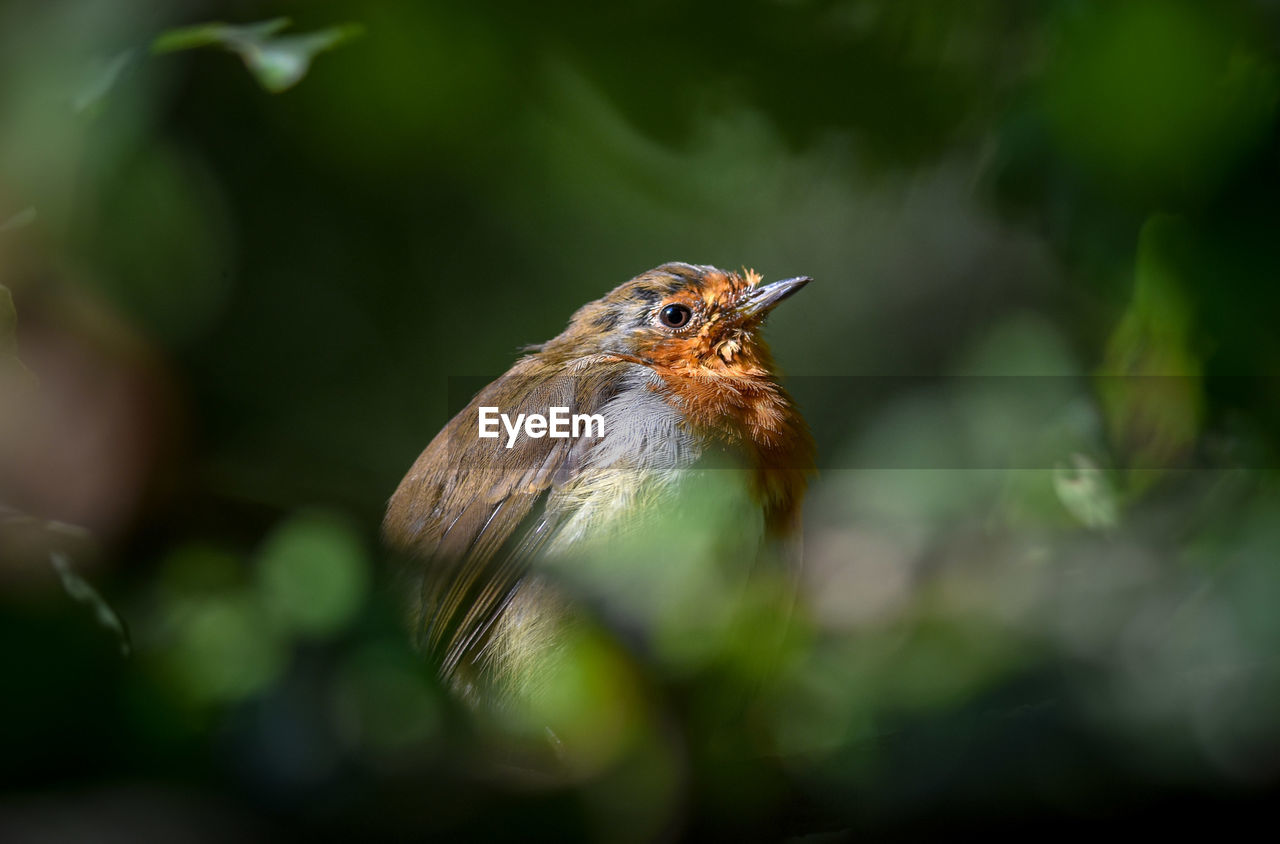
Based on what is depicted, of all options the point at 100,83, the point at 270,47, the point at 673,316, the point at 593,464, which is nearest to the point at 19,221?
the point at 100,83

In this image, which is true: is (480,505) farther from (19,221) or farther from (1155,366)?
(1155,366)

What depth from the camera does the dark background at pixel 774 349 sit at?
829 mm

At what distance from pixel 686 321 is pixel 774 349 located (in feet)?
0.57

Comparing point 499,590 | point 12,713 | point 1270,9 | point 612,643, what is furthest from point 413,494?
point 1270,9

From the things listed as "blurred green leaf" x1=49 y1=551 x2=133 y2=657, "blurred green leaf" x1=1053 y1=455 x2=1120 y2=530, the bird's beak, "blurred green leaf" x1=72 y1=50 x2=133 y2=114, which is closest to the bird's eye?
the bird's beak

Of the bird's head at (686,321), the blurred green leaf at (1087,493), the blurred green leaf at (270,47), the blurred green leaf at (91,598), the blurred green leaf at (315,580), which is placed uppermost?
the blurred green leaf at (270,47)

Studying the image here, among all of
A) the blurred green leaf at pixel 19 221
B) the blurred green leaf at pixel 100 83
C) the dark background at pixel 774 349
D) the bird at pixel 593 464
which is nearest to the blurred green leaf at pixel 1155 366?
the dark background at pixel 774 349

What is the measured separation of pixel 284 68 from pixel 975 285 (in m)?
1.32

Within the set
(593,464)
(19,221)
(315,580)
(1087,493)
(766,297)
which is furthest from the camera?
(766,297)

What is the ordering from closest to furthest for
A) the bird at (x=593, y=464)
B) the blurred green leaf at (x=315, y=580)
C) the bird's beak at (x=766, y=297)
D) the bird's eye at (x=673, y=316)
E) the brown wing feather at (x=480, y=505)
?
1. the blurred green leaf at (x=315, y=580)
2. the bird at (x=593, y=464)
3. the brown wing feather at (x=480, y=505)
4. the bird's beak at (x=766, y=297)
5. the bird's eye at (x=673, y=316)

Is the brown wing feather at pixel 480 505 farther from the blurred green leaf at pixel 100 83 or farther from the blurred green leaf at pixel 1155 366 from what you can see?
the blurred green leaf at pixel 1155 366

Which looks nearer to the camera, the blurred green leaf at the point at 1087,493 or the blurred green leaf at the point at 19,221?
the blurred green leaf at the point at 1087,493

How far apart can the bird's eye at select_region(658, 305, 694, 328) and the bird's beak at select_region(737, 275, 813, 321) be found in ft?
0.35

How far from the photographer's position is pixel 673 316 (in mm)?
1871
